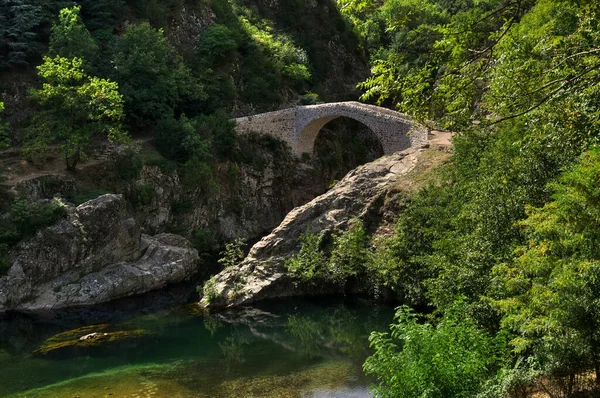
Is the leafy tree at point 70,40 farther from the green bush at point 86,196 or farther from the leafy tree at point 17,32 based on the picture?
the green bush at point 86,196

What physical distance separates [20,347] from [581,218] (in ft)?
57.9

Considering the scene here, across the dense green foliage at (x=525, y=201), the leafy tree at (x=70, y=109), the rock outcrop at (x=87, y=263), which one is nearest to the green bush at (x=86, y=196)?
the rock outcrop at (x=87, y=263)

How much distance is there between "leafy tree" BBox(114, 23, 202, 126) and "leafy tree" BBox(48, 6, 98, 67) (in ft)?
4.77

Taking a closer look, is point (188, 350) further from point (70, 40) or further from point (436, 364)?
point (70, 40)

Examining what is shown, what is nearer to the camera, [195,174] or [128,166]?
[128,166]

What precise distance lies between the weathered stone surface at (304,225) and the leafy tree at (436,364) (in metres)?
15.3

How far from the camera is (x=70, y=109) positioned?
30109mm

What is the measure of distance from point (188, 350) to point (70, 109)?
14.0 m

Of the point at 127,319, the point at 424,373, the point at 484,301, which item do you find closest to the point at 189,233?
the point at 127,319

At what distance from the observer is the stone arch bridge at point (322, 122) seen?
35344mm

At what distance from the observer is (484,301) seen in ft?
47.5

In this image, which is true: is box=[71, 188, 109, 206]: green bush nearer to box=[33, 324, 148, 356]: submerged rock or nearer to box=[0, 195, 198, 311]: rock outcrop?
box=[0, 195, 198, 311]: rock outcrop

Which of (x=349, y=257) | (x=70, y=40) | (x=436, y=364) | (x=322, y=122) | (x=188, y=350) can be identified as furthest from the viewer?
(x=322, y=122)

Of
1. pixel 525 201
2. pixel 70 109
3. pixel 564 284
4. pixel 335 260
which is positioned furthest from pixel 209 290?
pixel 564 284
